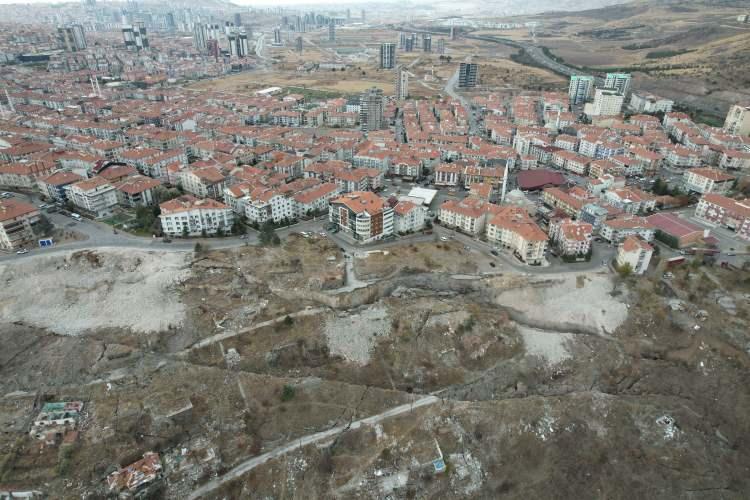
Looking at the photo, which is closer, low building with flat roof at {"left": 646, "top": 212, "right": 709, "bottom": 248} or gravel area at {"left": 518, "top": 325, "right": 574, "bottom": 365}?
gravel area at {"left": 518, "top": 325, "right": 574, "bottom": 365}

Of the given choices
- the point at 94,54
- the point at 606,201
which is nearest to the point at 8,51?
the point at 94,54

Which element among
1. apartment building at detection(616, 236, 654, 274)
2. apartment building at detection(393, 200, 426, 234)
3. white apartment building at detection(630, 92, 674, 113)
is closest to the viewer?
apartment building at detection(616, 236, 654, 274)

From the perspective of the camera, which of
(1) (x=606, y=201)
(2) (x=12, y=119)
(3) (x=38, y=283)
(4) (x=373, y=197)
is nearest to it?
(3) (x=38, y=283)

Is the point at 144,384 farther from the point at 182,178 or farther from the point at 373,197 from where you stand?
the point at 182,178

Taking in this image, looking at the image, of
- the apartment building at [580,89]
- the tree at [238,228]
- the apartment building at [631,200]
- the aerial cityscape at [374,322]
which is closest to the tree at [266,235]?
the aerial cityscape at [374,322]

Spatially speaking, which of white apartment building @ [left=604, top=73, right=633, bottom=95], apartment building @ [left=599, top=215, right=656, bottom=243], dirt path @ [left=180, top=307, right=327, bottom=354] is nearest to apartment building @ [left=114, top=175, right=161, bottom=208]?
dirt path @ [left=180, top=307, right=327, bottom=354]

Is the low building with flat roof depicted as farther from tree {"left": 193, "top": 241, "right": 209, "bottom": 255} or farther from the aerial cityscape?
tree {"left": 193, "top": 241, "right": 209, "bottom": 255}

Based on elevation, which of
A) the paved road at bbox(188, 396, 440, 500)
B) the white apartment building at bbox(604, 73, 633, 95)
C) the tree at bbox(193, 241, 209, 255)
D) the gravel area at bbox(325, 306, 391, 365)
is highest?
the white apartment building at bbox(604, 73, 633, 95)
